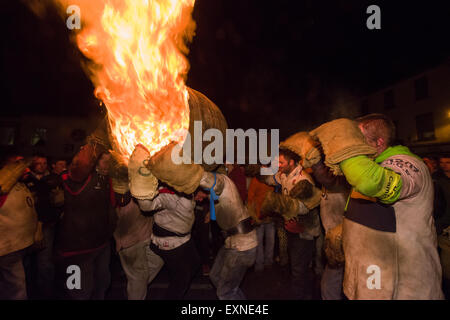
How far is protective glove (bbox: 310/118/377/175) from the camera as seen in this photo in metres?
1.95

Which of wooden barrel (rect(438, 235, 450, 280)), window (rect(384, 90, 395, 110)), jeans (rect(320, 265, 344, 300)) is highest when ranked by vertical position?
window (rect(384, 90, 395, 110))

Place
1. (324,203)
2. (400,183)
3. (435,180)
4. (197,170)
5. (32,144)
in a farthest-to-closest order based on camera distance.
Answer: (32,144)
(435,180)
(324,203)
(197,170)
(400,183)

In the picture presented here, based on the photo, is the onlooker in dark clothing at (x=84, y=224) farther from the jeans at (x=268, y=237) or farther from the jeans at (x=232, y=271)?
the jeans at (x=268, y=237)

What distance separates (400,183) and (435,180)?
14.5ft

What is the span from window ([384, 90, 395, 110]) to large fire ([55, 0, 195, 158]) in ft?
90.5

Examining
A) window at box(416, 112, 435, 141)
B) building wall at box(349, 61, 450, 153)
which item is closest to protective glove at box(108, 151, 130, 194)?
building wall at box(349, 61, 450, 153)

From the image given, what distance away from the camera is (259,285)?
547 cm

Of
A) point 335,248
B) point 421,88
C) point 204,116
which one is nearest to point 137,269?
point 204,116

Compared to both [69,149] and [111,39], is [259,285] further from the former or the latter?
[69,149]

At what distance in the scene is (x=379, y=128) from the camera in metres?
2.40

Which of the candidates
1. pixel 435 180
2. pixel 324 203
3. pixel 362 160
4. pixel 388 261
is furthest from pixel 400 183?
pixel 435 180

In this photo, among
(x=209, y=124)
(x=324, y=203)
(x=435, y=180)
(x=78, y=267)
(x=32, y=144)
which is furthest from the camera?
(x=32, y=144)

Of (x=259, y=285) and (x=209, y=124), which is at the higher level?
(x=209, y=124)

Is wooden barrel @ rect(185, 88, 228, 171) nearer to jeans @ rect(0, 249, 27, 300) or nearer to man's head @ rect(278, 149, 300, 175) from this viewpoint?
man's head @ rect(278, 149, 300, 175)
